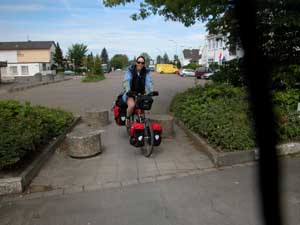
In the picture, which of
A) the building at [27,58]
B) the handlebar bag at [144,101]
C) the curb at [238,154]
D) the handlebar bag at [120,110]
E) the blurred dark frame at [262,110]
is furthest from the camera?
the building at [27,58]

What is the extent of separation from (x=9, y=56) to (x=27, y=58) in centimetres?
391

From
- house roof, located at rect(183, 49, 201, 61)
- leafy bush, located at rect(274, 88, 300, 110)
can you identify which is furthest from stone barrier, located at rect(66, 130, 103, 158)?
house roof, located at rect(183, 49, 201, 61)

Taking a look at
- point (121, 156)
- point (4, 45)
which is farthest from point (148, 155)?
point (4, 45)

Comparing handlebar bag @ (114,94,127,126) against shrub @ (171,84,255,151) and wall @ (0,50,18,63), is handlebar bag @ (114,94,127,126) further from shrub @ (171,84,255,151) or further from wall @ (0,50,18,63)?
wall @ (0,50,18,63)

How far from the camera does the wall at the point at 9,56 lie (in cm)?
6881

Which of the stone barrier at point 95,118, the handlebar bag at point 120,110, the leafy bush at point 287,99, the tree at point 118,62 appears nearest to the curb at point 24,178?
the handlebar bag at point 120,110

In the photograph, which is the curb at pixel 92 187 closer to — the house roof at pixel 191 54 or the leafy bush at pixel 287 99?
the leafy bush at pixel 287 99

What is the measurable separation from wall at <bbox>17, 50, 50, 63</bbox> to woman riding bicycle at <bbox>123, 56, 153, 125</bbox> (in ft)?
228

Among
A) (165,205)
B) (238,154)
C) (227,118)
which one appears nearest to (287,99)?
(227,118)

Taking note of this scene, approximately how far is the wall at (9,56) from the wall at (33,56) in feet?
3.17

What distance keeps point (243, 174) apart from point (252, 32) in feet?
18.9

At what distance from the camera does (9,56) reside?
228 ft

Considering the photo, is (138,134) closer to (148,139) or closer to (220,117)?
(148,139)

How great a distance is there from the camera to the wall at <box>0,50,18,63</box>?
6881cm
